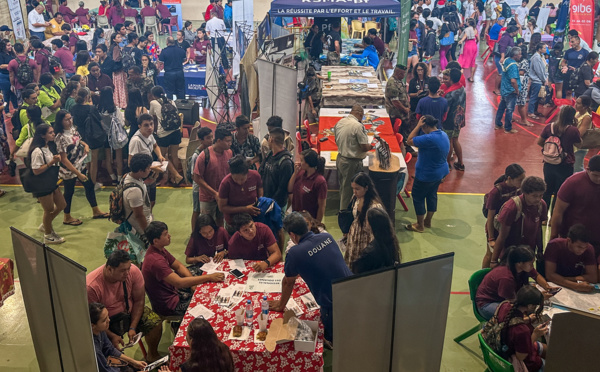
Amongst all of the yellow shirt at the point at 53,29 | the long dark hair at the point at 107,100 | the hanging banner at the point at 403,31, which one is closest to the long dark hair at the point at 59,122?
the long dark hair at the point at 107,100

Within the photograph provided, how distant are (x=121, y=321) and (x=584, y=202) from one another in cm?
452

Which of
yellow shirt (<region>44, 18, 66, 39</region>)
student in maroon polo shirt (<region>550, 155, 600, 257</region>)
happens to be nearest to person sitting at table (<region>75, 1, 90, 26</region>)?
yellow shirt (<region>44, 18, 66, 39</region>)

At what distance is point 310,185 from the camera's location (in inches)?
248

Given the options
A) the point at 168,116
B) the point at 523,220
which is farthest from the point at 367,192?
the point at 168,116

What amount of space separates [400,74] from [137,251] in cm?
578

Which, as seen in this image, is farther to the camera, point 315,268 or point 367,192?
point 367,192

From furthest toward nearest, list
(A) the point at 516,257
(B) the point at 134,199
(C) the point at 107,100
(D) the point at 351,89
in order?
1. (D) the point at 351,89
2. (C) the point at 107,100
3. (B) the point at 134,199
4. (A) the point at 516,257

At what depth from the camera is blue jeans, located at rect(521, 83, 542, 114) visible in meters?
11.9

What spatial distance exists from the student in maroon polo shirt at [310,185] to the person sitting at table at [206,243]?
1043mm

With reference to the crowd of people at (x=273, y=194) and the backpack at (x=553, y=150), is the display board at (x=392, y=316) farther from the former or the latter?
the backpack at (x=553, y=150)

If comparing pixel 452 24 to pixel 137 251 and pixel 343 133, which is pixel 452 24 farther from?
pixel 137 251

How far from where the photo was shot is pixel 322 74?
38.4 ft

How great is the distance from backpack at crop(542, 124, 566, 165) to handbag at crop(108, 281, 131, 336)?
516 cm

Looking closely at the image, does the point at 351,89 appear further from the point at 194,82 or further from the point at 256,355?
the point at 256,355
